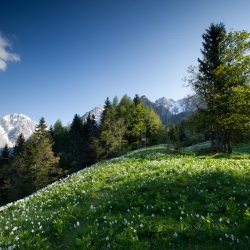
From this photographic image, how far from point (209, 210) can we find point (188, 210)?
27.0 inches

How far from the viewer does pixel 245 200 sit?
21.9 ft

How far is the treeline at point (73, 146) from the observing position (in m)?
35.4

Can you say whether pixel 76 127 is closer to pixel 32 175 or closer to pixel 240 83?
pixel 32 175

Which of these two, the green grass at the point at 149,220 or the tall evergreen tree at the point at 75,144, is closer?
the green grass at the point at 149,220

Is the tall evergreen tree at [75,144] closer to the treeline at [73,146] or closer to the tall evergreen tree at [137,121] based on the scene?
the treeline at [73,146]

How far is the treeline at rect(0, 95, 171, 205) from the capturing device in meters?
35.4

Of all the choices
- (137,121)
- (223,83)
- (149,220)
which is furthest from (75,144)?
(149,220)

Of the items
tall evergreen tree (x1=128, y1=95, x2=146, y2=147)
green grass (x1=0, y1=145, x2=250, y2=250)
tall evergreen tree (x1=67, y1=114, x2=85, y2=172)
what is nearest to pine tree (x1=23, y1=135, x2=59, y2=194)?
tall evergreen tree (x1=67, y1=114, x2=85, y2=172)

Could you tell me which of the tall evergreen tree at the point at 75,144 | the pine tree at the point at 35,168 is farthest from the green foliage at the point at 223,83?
the tall evergreen tree at the point at 75,144

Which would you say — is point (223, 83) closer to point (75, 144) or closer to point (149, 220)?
point (149, 220)

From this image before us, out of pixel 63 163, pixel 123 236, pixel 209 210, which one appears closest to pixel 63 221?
pixel 123 236

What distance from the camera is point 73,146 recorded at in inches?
2458

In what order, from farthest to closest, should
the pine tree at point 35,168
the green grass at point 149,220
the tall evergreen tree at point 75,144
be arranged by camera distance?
the tall evergreen tree at point 75,144 → the pine tree at point 35,168 → the green grass at point 149,220

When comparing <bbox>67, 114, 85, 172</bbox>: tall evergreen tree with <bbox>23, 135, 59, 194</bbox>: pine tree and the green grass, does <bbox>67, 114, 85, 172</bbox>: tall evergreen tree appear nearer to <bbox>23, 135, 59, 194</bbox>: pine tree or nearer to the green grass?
<bbox>23, 135, 59, 194</bbox>: pine tree
